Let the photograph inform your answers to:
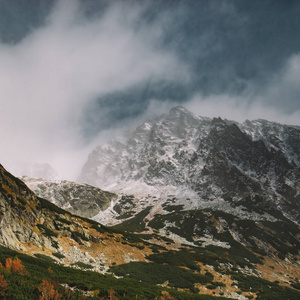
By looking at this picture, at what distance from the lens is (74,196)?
15425 cm

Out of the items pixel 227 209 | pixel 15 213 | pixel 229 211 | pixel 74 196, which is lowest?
pixel 74 196

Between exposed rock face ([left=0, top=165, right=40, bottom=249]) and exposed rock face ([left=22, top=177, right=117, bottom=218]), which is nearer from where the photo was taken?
exposed rock face ([left=0, top=165, right=40, bottom=249])

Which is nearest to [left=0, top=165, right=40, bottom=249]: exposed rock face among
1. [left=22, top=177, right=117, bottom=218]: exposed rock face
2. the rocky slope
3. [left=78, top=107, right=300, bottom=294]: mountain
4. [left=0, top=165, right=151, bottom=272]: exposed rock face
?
[left=0, top=165, right=151, bottom=272]: exposed rock face

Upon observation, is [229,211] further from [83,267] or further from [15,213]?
[15,213]

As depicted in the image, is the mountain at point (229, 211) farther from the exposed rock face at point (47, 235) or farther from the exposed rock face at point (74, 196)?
the exposed rock face at point (47, 235)

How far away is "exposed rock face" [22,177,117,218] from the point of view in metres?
141

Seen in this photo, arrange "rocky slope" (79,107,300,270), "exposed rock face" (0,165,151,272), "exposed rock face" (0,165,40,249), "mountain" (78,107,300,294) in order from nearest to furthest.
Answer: "exposed rock face" (0,165,40,249) < "exposed rock face" (0,165,151,272) < "mountain" (78,107,300,294) < "rocky slope" (79,107,300,270)

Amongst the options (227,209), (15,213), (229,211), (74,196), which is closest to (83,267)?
(15,213)

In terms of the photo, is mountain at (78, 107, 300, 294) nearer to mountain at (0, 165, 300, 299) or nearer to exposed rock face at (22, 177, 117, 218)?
exposed rock face at (22, 177, 117, 218)

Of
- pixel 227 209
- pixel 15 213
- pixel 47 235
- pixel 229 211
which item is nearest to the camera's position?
pixel 15 213

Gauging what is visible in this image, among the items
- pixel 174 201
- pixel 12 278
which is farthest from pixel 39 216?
pixel 174 201

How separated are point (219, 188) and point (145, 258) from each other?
5578 inches

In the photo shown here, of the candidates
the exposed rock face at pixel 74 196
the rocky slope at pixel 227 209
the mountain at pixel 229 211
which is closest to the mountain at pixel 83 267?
the mountain at pixel 229 211

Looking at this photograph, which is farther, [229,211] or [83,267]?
[229,211]
